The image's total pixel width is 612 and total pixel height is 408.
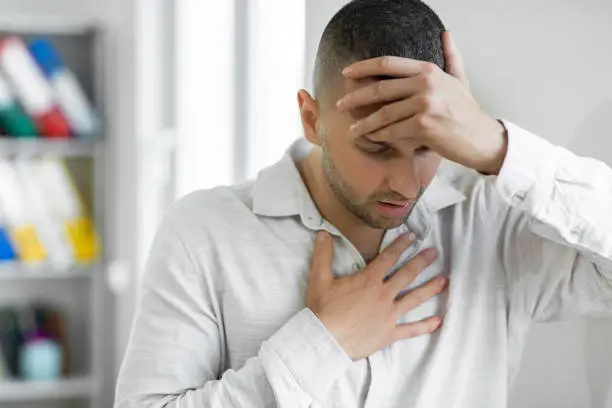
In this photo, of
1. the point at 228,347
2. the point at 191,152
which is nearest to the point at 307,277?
the point at 228,347

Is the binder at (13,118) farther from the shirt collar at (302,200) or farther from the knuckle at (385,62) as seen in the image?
the knuckle at (385,62)

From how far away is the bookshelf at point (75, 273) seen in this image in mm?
3818

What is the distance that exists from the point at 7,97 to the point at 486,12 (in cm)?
276

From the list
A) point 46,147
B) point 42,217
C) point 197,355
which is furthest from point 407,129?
point 46,147

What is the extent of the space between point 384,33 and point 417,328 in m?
0.33

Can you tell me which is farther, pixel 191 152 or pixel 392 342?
pixel 191 152

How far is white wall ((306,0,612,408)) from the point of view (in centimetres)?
116

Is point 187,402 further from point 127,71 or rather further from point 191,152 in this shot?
point 127,71

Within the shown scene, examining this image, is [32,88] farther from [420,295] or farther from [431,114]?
[431,114]

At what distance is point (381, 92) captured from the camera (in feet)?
3.46

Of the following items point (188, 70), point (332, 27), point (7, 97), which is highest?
point (332, 27)

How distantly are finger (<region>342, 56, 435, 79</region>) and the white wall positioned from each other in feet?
0.74

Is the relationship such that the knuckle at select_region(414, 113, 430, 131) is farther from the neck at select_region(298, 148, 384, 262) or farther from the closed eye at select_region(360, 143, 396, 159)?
the neck at select_region(298, 148, 384, 262)

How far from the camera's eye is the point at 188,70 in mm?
2758
